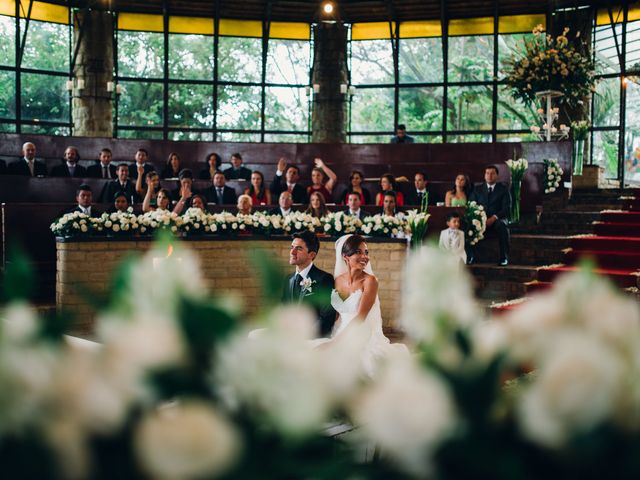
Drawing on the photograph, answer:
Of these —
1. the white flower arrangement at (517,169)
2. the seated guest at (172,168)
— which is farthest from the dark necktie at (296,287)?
the seated guest at (172,168)

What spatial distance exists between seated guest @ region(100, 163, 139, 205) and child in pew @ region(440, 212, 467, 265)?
366cm

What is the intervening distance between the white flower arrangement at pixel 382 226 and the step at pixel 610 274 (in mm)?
1553

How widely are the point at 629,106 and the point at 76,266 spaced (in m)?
10.9

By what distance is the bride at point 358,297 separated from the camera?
4332 mm

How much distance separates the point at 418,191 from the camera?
9727 mm

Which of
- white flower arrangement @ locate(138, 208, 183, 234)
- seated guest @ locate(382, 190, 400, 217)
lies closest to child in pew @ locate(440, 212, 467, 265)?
seated guest @ locate(382, 190, 400, 217)

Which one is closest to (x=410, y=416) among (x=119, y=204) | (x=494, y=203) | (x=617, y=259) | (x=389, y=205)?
(x=617, y=259)

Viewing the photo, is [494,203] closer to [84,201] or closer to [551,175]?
[551,175]

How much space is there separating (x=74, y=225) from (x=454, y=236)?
13.2 feet

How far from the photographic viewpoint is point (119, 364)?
28.3 inches

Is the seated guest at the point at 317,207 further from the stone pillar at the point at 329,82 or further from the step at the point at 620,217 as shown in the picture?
the stone pillar at the point at 329,82

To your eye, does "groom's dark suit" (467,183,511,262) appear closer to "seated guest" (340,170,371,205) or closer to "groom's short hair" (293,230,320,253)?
"seated guest" (340,170,371,205)

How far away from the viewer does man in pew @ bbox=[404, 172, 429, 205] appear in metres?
9.65

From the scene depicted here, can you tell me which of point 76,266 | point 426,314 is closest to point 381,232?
point 76,266
